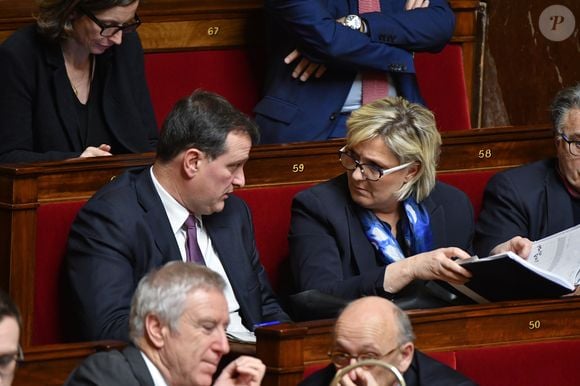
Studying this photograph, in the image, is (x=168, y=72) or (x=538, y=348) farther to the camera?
(x=168, y=72)

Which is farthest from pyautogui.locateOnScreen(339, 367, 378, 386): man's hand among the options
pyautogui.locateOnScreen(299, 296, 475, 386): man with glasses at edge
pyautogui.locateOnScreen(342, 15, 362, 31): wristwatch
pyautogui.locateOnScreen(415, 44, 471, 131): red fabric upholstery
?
pyautogui.locateOnScreen(415, 44, 471, 131): red fabric upholstery

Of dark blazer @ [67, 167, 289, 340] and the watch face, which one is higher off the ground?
the watch face

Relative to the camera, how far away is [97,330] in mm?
2521

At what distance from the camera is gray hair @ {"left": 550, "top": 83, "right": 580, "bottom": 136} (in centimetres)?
306

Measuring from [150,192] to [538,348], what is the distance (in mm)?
772

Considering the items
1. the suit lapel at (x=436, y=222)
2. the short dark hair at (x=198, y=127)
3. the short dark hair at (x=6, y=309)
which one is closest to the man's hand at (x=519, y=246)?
the suit lapel at (x=436, y=222)

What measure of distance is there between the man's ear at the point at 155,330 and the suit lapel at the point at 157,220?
0.58 meters

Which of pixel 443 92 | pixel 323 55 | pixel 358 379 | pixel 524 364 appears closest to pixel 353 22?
pixel 323 55

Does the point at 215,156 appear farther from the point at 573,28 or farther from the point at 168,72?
the point at 573,28

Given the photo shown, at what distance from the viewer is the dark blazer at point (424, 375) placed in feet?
7.35

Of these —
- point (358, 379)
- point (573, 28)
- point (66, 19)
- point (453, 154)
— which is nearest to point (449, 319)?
point (358, 379)

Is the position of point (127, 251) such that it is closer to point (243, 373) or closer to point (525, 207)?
point (243, 373)

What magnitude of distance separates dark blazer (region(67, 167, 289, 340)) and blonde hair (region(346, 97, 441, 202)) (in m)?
0.31

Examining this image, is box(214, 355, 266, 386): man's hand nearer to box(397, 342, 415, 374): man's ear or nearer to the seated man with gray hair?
the seated man with gray hair
